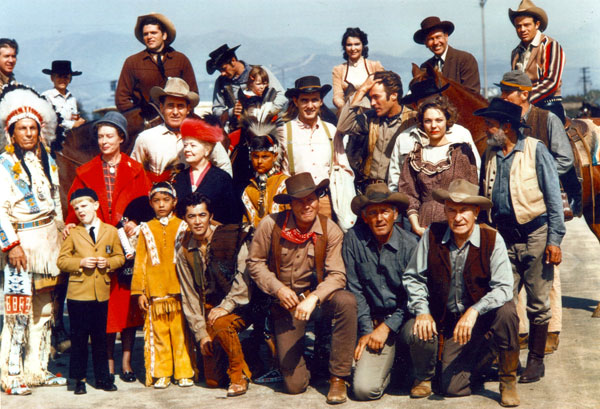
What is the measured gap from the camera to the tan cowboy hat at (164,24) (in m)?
7.51

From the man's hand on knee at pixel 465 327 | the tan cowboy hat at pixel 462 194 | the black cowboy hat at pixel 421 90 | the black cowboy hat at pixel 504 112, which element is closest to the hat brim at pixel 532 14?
the black cowboy hat at pixel 421 90

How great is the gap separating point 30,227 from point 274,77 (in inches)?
118

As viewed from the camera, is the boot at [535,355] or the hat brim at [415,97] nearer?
the boot at [535,355]

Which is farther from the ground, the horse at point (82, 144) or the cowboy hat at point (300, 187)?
the horse at point (82, 144)

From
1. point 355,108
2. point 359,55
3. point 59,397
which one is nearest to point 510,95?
point 355,108

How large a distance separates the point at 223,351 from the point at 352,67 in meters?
3.55

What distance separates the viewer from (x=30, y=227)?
19.4 ft

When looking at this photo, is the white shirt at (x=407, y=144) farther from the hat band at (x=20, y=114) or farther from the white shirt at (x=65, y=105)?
the white shirt at (x=65, y=105)

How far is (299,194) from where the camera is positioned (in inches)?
222

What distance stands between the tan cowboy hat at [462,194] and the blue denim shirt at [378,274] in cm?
50

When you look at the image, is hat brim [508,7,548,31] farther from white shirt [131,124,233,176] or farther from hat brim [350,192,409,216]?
white shirt [131,124,233,176]

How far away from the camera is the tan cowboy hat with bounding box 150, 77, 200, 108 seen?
6696 millimetres

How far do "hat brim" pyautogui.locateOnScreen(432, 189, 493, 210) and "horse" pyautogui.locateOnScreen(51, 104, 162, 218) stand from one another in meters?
2.98

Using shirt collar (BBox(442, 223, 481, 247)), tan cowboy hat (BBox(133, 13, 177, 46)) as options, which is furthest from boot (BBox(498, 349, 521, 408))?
tan cowboy hat (BBox(133, 13, 177, 46))
